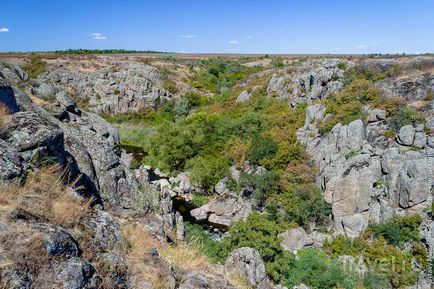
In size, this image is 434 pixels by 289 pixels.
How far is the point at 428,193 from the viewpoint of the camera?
89.0 ft

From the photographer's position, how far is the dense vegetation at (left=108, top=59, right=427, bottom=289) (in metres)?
22.1

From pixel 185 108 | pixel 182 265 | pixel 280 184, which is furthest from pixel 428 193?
pixel 185 108

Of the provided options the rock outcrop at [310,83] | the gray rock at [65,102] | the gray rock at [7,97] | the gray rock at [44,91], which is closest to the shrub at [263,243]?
the gray rock at [65,102]

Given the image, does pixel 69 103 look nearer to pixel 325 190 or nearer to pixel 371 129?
pixel 325 190

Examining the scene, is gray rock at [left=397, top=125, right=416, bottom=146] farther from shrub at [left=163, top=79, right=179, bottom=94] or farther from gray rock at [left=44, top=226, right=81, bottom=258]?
shrub at [left=163, top=79, right=179, bottom=94]

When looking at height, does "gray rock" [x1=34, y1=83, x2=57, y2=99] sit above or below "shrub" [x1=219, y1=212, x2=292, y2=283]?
above

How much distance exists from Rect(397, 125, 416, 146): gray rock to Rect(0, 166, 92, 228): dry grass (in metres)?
29.9

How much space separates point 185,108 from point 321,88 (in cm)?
2774

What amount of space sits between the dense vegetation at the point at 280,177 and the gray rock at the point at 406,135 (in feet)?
4.95

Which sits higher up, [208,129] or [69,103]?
[69,103]

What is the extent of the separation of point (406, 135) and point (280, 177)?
38.2 ft

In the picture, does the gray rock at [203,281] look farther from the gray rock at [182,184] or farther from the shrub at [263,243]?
the gray rock at [182,184]

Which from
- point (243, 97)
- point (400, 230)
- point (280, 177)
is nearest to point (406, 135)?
point (400, 230)

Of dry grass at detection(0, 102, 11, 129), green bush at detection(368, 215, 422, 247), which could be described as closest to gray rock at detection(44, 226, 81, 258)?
dry grass at detection(0, 102, 11, 129)
